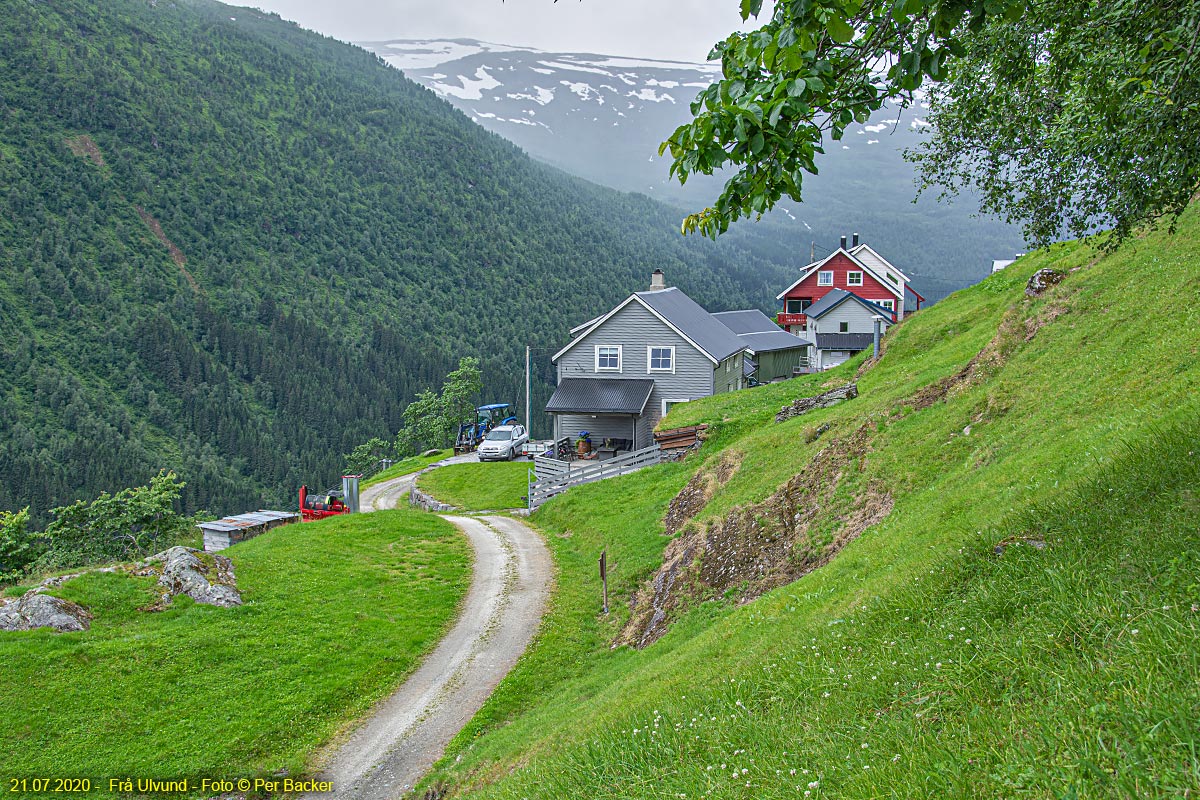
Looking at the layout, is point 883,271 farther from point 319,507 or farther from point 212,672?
point 212,672

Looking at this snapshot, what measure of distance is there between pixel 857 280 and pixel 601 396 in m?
40.5

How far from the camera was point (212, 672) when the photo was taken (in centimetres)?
1530

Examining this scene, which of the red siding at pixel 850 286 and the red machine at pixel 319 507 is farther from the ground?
the red siding at pixel 850 286

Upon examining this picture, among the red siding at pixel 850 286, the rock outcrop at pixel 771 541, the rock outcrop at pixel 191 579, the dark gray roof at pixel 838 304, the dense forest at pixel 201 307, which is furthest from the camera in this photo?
the dense forest at pixel 201 307

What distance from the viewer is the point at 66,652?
1449cm

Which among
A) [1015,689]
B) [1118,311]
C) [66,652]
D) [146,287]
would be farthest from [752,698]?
[146,287]

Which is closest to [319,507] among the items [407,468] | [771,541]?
[771,541]

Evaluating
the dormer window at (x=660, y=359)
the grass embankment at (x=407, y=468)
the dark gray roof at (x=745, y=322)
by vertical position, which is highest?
the dark gray roof at (x=745, y=322)

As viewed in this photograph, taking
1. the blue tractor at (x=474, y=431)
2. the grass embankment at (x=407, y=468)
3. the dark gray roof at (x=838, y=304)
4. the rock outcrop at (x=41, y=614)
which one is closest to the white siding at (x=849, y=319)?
the dark gray roof at (x=838, y=304)

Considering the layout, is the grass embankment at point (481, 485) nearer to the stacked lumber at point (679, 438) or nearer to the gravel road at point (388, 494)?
the gravel road at point (388, 494)

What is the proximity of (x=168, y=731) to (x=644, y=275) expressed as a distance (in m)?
175

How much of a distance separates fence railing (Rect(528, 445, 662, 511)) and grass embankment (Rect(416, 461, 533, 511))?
12.1 feet

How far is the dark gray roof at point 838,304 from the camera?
221 feet

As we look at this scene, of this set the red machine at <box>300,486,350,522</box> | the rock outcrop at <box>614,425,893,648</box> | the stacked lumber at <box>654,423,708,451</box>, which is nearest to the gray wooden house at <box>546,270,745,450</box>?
the stacked lumber at <box>654,423,708,451</box>
